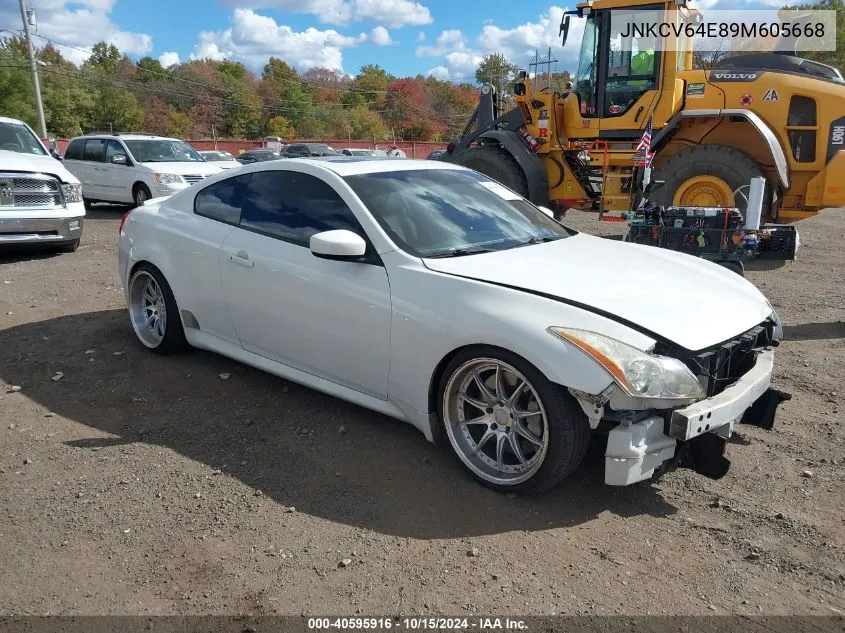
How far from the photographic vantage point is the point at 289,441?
12.8 ft

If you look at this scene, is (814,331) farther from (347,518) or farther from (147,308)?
(147,308)

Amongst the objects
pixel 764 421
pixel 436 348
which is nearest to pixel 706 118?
pixel 764 421

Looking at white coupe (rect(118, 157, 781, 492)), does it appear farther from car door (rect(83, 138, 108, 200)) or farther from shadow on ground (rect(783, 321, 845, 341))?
car door (rect(83, 138, 108, 200))

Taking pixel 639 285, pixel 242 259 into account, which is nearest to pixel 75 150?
pixel 242 259

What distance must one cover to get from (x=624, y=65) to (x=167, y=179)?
29.8ft

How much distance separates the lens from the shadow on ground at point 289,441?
319cm

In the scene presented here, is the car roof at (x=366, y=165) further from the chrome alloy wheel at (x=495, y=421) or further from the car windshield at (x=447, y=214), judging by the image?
the chrome alloy wheel at (x=495, y=421)

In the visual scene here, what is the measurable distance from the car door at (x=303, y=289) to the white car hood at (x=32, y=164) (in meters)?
6.47

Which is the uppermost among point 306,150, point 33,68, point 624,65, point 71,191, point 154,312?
point 33,68

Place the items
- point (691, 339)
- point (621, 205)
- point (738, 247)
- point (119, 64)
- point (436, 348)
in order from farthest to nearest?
point (119, 64)
point (621, 205)
point (738, 247)
point (436, 348)
point (691, 339)

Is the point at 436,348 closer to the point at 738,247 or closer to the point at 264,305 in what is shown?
the point at 264,305

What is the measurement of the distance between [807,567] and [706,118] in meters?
8.83

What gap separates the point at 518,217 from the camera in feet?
14.7

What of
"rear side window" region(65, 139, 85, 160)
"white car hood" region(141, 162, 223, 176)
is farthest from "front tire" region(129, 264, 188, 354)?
"rear side window" region(65, 139, 85, 160)
